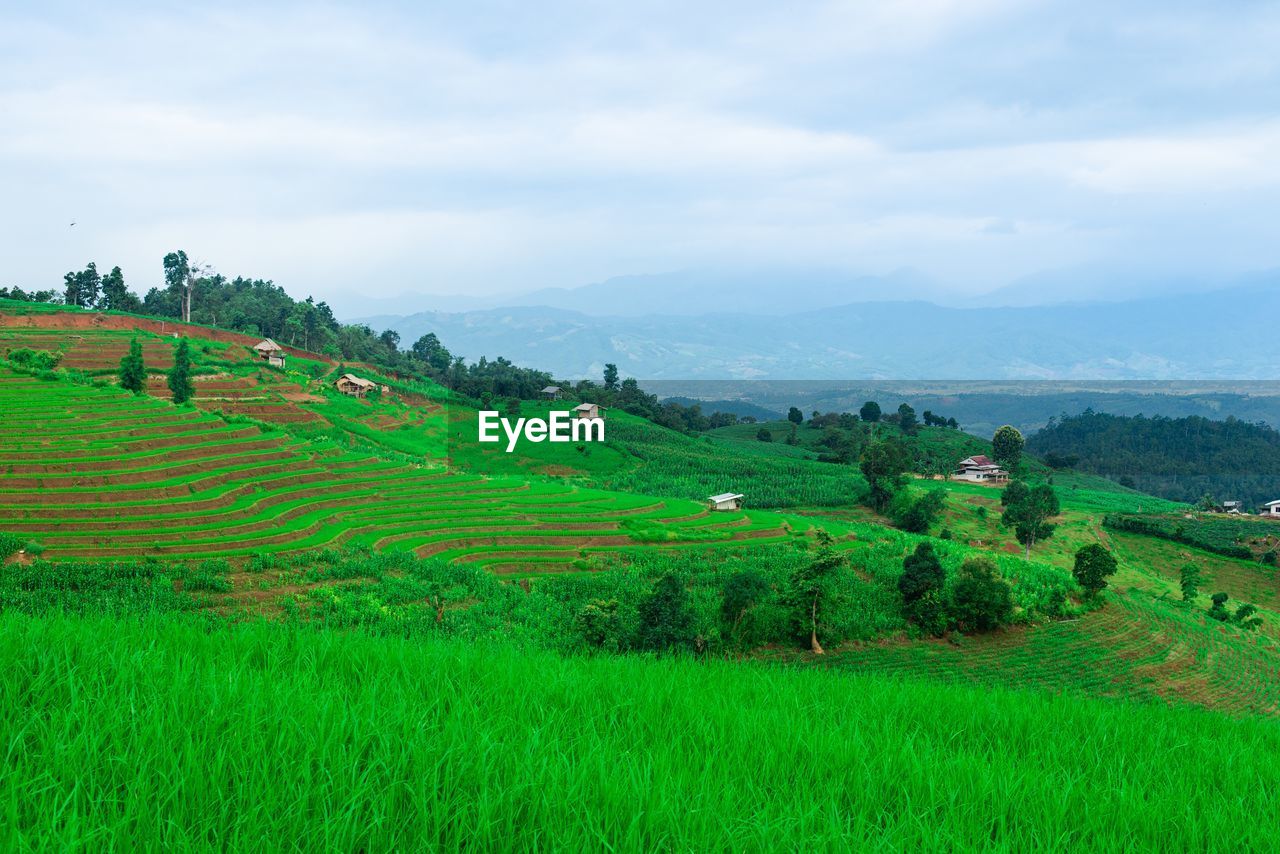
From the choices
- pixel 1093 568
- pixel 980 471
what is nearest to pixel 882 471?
pixel 1093 568

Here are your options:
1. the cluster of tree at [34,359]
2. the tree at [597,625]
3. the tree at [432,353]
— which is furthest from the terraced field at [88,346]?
the tree at [432,353]

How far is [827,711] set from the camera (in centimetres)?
352

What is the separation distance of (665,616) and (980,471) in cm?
5507

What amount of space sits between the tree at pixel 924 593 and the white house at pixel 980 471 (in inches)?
1675

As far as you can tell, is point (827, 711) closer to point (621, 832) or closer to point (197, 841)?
point (621, 832)

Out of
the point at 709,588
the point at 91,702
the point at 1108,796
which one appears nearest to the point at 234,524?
the point at 709,588

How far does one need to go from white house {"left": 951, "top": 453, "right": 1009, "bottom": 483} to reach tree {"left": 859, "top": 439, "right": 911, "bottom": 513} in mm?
18194

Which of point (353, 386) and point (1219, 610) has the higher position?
point (353, 386)

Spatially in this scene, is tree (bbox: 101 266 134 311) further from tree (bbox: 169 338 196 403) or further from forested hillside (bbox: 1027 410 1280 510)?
forested hillside (bbox: 1027 410 1280 510)

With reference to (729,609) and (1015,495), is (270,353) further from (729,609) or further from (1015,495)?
Answer: (1015,495)

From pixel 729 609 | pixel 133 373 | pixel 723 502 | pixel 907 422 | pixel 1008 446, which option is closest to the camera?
pixel 729 609

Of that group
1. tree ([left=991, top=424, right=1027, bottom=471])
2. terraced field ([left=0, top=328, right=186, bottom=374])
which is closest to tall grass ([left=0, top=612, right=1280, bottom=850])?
terraced field ([left=0, top=328, right=186, bottom=374])

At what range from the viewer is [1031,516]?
45.9m

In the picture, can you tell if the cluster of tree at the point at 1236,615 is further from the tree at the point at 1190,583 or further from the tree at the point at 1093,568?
the tree at the point at 1093,568
